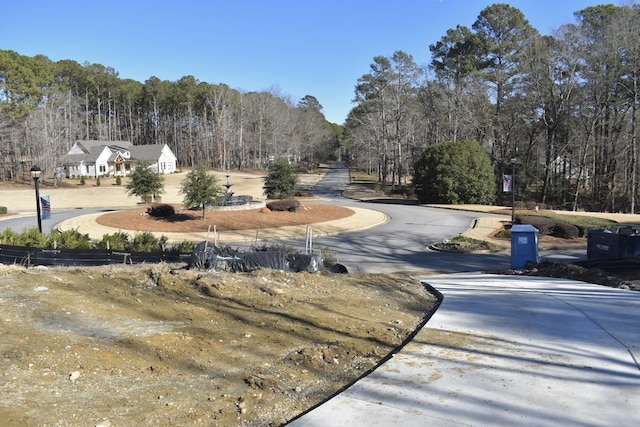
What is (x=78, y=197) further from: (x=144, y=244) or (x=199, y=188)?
(x=144, y=244)

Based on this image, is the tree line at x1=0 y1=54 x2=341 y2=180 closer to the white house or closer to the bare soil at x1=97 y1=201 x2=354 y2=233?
the white house

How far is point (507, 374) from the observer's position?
14.2 feet

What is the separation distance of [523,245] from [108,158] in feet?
222

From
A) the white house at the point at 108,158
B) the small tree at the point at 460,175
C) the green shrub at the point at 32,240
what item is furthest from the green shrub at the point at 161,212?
the white house at the point at 108,158

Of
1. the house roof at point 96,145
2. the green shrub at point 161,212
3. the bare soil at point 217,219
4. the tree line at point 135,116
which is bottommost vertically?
the bare soil at point 217,219

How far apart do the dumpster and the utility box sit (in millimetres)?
2703

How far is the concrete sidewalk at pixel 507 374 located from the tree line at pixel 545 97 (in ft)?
94.4

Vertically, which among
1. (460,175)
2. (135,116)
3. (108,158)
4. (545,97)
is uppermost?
(135,116)

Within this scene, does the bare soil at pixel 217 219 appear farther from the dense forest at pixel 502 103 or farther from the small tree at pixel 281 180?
the dense forest at pixel 502 103

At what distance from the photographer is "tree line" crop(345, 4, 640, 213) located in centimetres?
3609

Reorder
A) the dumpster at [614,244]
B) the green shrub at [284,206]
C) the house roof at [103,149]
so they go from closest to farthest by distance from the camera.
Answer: the dumpster at [614,244], the green shrub at [284,206], the house roof at [103,149]

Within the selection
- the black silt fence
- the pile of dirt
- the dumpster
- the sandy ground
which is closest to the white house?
the sandy ground

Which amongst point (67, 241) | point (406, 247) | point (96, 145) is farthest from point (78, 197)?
point (406, 247)

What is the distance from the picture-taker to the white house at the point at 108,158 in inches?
2633
